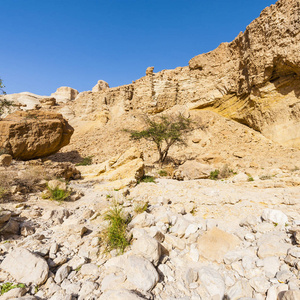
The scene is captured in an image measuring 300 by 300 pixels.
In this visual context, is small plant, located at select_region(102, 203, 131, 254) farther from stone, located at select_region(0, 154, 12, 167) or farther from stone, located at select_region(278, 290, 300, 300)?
stone, located at select_region(0, 154, 12, 167)

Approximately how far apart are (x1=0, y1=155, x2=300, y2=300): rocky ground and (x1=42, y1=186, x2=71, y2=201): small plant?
2.01 feet

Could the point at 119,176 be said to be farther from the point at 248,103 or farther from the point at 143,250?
the point at 248,103

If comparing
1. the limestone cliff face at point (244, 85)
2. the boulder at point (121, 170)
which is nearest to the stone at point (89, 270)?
the boulder at point (121, 170)

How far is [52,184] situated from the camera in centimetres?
469

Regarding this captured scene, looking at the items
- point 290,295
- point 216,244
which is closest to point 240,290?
point 290,295

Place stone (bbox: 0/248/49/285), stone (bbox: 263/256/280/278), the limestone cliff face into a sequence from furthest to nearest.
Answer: the limestone cliff face
stone (bbox: 263/256/280/278)
stone (bbox: 0/248/49/285)

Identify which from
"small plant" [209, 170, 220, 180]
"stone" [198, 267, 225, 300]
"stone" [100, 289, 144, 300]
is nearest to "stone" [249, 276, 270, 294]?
"stone" [198, 267, 225, 300]

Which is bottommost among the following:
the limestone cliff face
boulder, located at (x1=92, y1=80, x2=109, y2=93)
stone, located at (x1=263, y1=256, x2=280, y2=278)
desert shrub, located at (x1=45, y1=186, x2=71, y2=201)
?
stone, located at (x1=263, y1=256, x2=280, y2=278)

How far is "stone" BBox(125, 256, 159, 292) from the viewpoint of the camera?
6.18 feet

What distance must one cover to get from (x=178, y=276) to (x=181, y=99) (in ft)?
72.3

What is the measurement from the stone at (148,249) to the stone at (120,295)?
0.55m

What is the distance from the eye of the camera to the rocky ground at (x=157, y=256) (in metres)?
1.85

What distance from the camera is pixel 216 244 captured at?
2.59 metres

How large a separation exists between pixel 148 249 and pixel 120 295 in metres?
0.68
